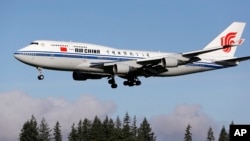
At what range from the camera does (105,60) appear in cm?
7475

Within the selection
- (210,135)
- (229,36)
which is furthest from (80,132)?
(229,36)

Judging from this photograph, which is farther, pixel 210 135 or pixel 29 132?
pixel 210 135

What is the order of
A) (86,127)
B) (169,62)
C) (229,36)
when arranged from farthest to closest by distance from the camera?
1. (86,127)
2. (229,36)
3. (169,62)

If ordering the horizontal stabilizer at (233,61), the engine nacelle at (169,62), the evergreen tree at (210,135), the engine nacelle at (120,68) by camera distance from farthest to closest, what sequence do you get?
the evergreen tree at (210,135) < the horizontal stabilizer at (233,61) < the engine nacelle at (169,62) < the engine nacelle at (120,68)

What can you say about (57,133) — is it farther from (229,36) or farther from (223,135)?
(229,36)

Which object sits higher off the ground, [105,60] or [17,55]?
[17,55]

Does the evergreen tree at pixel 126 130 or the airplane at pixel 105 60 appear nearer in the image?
the airplane at pixel 105 60

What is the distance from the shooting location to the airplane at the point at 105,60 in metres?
71.9

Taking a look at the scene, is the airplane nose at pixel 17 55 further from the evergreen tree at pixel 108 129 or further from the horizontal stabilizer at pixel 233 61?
the evergreen tree at pixel 108 129

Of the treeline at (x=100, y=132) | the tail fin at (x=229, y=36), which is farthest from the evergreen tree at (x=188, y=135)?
the tail fin at (x=229, y=36)

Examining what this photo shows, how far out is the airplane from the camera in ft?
Result: 236

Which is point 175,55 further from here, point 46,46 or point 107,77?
point 46,46

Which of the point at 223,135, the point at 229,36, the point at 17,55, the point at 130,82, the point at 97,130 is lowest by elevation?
the point at 223,135

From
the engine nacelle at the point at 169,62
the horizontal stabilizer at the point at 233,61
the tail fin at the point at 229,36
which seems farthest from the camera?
the tail fin at the point at 229,36
